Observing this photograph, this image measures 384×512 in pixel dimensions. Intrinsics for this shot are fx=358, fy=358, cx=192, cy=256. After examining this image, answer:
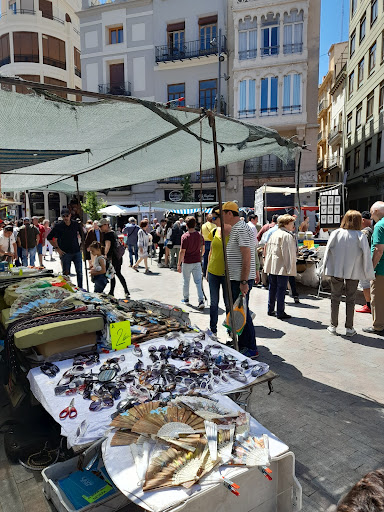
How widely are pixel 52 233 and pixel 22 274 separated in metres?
2.45

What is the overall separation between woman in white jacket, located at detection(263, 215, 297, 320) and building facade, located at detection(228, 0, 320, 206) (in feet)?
63.1

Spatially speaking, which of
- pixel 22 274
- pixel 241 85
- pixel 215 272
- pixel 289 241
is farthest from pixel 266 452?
pixel 241 85

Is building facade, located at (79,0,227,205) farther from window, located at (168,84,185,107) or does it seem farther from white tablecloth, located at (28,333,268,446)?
white tablecloth, located at (28,333,268,446)

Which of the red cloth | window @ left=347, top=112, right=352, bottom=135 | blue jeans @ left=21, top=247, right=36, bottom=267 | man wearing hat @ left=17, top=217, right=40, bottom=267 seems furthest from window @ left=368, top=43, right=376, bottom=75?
blue jeans @ left=21, top=247, right=36, bottom=267

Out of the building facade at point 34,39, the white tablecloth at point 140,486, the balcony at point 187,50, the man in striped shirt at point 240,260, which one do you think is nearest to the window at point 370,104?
the balcony at point 187,50

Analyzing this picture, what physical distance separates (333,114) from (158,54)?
1890 cm

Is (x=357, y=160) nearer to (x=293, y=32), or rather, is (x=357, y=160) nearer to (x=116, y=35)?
(x=293, y=32)

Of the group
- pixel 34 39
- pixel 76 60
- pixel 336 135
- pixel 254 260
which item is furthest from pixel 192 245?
pixel 76 60

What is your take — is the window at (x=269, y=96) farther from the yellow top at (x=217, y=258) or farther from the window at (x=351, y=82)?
the yellow top at (x=217, y=258)

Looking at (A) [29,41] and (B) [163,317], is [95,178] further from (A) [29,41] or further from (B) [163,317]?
(A) [29,41]

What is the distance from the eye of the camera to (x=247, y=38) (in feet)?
81.4

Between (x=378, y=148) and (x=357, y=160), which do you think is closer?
(x=378, y=148)

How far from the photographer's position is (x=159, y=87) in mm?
28297

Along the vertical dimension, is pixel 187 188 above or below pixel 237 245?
above
